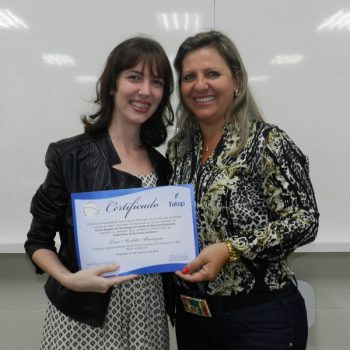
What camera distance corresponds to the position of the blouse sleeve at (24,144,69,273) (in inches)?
41.4

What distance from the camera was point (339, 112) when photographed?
176 centimetres

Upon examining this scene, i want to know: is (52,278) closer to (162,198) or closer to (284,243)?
(162,198)

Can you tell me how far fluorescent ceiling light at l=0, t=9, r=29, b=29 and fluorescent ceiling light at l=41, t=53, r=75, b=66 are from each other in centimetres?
17

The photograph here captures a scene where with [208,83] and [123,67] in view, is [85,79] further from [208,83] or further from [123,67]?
[208,83]

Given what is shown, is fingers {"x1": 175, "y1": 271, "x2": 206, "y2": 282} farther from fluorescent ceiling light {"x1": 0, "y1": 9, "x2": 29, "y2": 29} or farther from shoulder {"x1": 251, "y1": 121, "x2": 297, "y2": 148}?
fluorescent ceiling light {"x1": 0, "y1": 9, "x2": 29, "y2": 29}

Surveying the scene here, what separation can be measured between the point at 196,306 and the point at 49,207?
0.50 meters

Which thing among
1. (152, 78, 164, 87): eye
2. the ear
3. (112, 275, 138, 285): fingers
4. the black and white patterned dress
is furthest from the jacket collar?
the ear

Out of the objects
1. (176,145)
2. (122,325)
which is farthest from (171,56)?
(122,325)

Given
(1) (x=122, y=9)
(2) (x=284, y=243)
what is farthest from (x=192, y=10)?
(2) (x=284, y=243)

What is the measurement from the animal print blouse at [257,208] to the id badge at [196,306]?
0.04m

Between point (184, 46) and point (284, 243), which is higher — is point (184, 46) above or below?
above

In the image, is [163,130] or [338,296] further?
[338,296]

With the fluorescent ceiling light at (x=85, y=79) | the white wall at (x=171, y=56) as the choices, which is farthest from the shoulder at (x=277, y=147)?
the fluorescent ceiling light at (x=85, y=79)

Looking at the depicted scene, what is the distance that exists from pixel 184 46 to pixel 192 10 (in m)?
0.66
